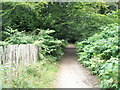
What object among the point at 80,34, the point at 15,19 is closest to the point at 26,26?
the point at 15,19

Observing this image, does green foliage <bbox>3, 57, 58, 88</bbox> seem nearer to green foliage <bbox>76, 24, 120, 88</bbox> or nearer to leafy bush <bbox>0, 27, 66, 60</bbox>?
leafy bush <bbox>0, 27, 66, 60</bbox>

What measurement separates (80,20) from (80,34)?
868 millimetres

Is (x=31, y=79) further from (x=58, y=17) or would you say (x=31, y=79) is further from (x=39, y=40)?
(x=58, y=17)

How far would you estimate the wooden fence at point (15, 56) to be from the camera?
3.21 metres

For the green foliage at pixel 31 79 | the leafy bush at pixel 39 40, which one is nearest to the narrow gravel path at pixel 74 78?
the green foliage at pixel 31 79

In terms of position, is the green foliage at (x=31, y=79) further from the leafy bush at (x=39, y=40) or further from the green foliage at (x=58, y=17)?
the green foliage at (x=58, y=17)

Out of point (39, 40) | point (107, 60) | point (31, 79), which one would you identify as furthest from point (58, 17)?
point (31, 79)

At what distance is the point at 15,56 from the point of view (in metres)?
3.55

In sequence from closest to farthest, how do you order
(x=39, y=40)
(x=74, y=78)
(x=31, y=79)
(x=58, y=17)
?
(x=31, y=79) → (x=74, y=78) → (x=39, y=40) → (x=58, y=17)

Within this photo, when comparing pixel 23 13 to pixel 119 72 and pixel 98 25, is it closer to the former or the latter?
pixel 98 25

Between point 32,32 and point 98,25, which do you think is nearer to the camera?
point 32,32

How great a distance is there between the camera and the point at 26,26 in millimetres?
6223

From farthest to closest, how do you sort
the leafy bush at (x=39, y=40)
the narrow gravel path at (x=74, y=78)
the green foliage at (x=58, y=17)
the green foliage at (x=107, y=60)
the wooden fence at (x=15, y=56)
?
the green foliage at (x=58, y=17) → the leafy bush at (x=39, y=40) → the narrow gravel path at (x=74, y=78) → the wooden fence at (x=15, y=56) → the green foliage at (x=107, y=60)

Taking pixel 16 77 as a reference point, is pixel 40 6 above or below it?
above
